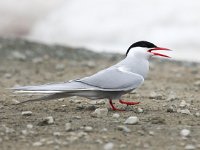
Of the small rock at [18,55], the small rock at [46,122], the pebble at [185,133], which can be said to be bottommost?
the pebble at [185,133]

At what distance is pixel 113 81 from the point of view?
6.82 m

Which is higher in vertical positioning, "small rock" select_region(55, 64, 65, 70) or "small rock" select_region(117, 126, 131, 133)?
"small rock" select_region(55, 64, 65, 70)

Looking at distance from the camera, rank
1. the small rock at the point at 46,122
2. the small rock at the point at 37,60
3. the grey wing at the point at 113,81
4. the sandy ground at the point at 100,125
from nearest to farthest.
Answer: the sandy ground at the point at 100,125
the small rock at the point at 46,122
the grey wing at the point at 113,81
the small rock at the point at 37,60

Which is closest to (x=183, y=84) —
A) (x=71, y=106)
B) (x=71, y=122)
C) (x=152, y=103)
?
(x=152, y=103)

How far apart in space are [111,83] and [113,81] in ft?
0.12

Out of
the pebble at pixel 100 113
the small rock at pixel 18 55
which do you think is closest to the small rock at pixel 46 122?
the pebble at pixel 100 113

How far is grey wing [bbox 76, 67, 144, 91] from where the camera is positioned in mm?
6793

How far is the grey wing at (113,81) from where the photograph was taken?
679 cm

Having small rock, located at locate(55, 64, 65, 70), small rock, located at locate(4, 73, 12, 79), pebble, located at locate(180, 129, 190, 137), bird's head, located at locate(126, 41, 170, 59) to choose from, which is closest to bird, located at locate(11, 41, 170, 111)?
bird's head, located at locate(126, 41, 170, 59)

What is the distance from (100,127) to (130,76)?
1124 mm

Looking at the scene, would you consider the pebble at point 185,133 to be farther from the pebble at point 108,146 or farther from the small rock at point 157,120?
the pebble at point 108,146

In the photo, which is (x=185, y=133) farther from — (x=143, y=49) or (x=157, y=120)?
(x=143, y=49)

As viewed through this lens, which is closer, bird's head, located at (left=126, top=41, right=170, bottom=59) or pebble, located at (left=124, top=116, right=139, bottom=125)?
pebble, located at (left=124, top=116, right=139, bottom=125)

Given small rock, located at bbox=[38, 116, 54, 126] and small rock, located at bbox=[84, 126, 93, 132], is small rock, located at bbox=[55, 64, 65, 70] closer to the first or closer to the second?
small rock, located at bbox=[38, 116, 54, 126]
